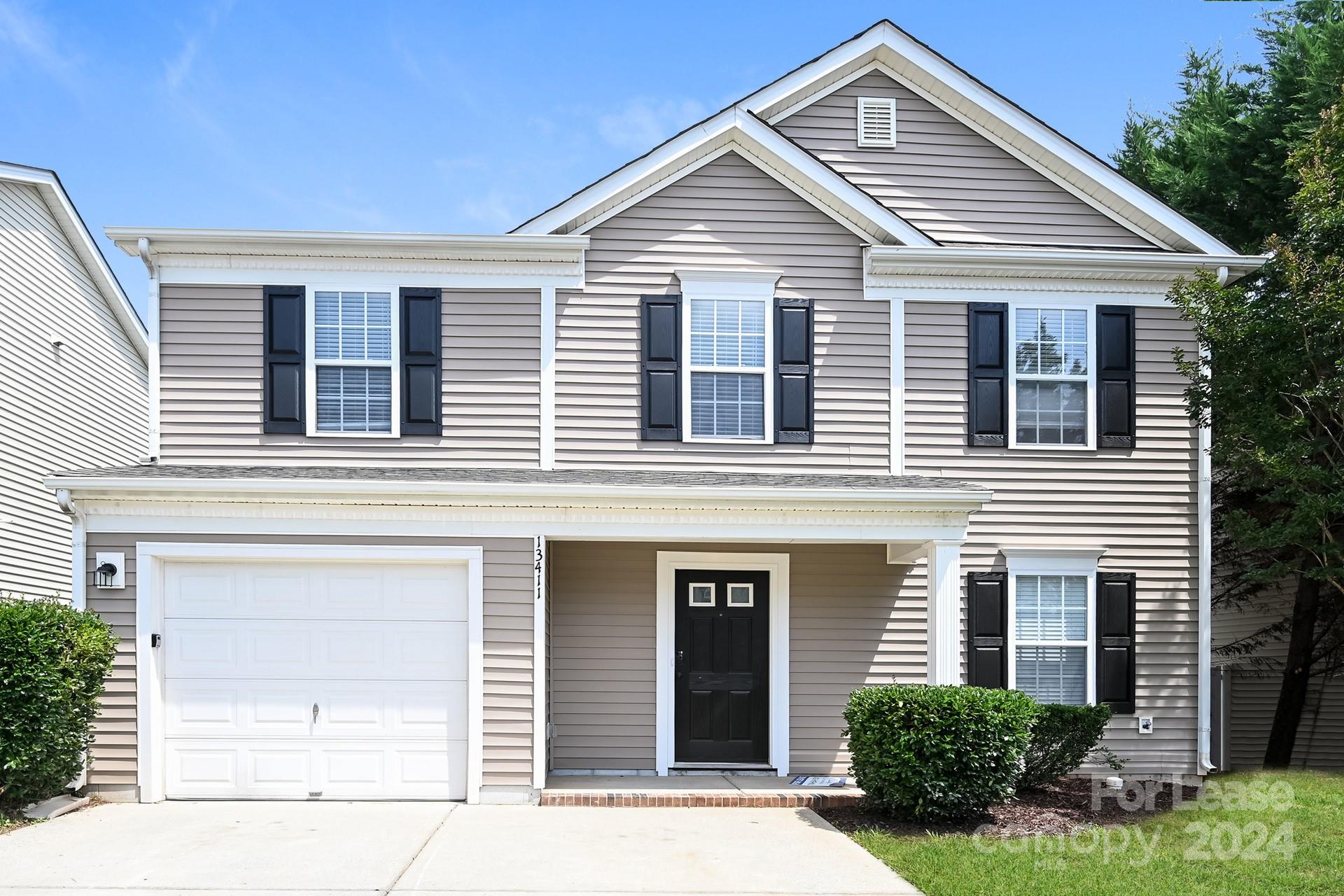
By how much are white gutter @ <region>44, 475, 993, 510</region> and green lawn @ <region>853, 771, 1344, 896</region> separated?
9.38 ft

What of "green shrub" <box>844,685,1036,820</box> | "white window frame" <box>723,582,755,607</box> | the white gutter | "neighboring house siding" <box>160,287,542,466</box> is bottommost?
"green shrub" <box>844,685,1036,820</box>

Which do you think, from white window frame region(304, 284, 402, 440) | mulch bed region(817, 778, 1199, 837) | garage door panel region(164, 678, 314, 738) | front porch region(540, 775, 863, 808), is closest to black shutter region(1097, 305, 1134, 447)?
mulch bed region(817, 778, 1199, 837)

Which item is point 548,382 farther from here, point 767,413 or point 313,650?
point 313,650

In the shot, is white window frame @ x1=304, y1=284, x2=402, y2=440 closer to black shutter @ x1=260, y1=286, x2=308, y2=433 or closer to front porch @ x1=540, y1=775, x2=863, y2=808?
black shutter @ x1=260, y1=286, x2=308, y2=433

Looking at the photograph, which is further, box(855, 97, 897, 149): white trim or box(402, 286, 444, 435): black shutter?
box(855, 97, 897, 149): white trim

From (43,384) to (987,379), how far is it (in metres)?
12.0

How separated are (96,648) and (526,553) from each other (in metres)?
3.55

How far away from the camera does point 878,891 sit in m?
6.91

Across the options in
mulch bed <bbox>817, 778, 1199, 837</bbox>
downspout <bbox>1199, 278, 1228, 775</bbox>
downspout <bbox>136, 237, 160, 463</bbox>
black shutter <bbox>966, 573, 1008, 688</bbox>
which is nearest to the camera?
mulch bed <bbox>817, 778, 1199, 837</bbox>

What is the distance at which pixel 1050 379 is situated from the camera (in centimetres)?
1135

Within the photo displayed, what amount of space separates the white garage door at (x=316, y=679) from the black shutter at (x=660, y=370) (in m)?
2.39

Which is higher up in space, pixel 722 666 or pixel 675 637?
pixel 675 637

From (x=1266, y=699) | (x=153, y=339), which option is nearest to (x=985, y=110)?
(x=153, y=339)

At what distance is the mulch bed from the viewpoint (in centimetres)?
859
